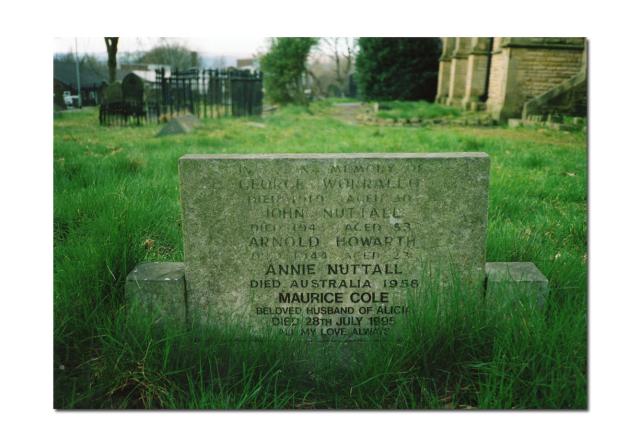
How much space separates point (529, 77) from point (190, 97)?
836 cm

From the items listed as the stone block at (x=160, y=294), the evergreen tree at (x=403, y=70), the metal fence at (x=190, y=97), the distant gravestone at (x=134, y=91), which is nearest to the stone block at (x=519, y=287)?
the stone block at (x=160, y=294)

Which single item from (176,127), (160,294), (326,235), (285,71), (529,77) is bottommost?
(160,294)

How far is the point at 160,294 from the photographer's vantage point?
8.55ft

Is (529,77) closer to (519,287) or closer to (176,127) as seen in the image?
(176,127)

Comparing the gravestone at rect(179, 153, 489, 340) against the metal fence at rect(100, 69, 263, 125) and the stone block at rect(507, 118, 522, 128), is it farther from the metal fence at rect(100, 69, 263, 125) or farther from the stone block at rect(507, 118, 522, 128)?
the stone block at rect(507, 118, 522, 128)

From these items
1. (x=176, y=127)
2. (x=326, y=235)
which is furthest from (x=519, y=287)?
(x=176, y=127)

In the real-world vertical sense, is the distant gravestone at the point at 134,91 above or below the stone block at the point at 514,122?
above

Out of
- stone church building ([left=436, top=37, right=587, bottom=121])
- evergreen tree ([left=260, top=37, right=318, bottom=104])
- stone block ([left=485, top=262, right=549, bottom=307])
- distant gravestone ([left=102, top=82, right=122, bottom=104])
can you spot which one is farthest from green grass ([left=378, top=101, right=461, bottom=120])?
stone block ([left=485, top=262, right=549, bottom=307])

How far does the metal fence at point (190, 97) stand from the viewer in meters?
10.4

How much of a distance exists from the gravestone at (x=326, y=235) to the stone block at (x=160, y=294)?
0.06m

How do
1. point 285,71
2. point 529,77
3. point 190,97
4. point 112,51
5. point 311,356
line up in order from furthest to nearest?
point 285,71, point 190,97, point 529,77, point 112,51, point 311,356

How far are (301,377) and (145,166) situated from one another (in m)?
4.20

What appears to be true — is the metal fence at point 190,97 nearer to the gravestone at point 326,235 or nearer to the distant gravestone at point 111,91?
the distant gravestone at point 111,91

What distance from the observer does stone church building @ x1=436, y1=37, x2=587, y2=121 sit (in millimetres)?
9168
